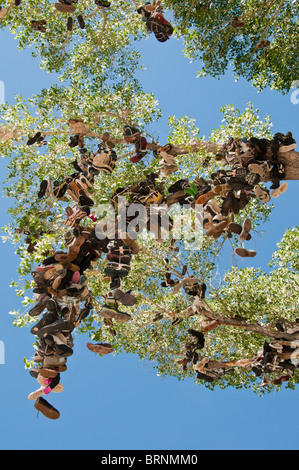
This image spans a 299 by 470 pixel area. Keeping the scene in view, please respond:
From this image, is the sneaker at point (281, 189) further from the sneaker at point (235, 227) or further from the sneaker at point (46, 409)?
the sneaker at point (46, 409)

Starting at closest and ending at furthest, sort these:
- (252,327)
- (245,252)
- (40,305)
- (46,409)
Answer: (46,409)
(40,305)
(245,252)
(252,327)

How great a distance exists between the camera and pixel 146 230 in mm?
5738

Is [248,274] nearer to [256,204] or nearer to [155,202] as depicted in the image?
[256,204]

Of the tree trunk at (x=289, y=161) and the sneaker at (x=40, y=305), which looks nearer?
the sneaker at (x=40, y=305)

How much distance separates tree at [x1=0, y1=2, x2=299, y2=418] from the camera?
5.00m

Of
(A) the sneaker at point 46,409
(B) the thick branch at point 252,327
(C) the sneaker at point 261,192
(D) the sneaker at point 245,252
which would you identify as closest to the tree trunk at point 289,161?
(C) the sneaker at point 261,192

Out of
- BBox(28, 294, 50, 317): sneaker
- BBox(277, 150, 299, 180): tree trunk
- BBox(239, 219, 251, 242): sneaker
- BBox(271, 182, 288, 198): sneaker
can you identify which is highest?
BBox(277, 150, 299, 180): tree trunk

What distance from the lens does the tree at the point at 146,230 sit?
197 inches

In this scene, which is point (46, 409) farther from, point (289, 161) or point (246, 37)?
point (246, 37)

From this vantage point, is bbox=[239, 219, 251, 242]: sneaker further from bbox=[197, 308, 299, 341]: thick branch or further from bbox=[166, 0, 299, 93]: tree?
bbox=[166, 0, 299, 93]: tree

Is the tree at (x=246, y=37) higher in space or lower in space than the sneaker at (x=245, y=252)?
higher

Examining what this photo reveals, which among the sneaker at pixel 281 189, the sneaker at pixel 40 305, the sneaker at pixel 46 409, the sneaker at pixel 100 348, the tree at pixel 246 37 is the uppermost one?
the tree at pixel 246 37

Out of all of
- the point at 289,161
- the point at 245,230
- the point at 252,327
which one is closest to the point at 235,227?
the point at 245,230

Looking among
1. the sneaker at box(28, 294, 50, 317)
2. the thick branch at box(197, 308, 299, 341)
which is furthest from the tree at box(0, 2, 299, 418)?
the sneaker at box(28, 294, 50, 317)
